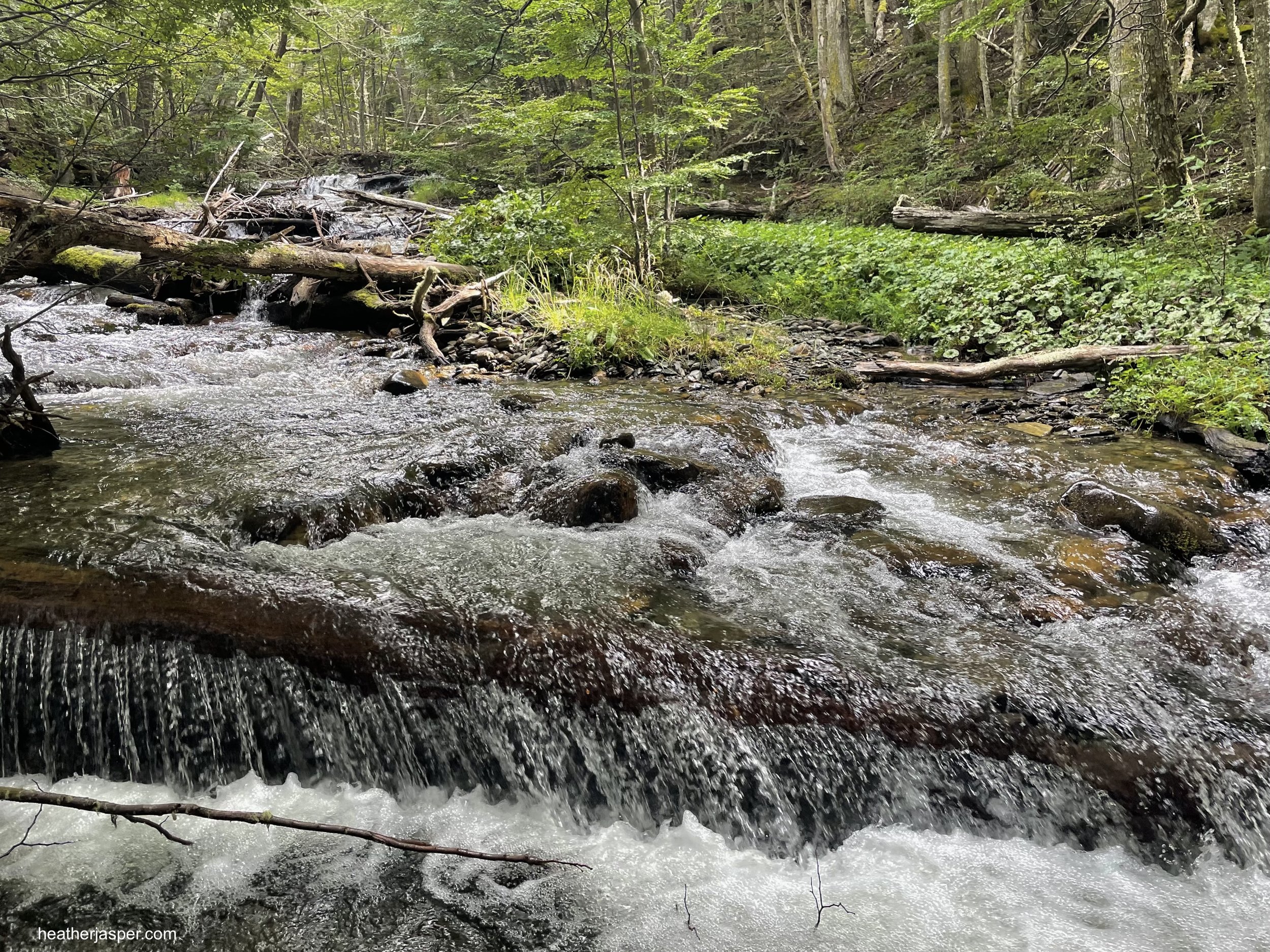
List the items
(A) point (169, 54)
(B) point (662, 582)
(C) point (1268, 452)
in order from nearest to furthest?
(B) point (662, 582), (C) point (1268, 452), (A) point (169, 54)

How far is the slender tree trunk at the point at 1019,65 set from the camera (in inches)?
525

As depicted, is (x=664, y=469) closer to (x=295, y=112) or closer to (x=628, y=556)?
(x=628, y=556)

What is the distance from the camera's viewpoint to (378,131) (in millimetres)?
32594

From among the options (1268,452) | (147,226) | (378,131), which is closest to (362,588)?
(147,226)

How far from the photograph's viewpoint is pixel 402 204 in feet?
50.8

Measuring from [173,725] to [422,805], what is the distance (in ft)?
3.13

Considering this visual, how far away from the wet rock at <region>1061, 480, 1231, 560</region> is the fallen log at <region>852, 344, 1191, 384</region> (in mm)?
2726

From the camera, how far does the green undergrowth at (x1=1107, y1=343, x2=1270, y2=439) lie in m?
5.15

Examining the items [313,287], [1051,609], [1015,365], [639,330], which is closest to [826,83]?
[639,330]

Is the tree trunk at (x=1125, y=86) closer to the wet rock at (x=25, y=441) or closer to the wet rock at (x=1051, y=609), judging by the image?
the wet rock at (x=1051, y=609)

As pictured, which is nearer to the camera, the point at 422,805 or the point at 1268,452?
the point at 422,805

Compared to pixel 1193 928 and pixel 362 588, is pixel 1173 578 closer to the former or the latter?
pixel 1193 928

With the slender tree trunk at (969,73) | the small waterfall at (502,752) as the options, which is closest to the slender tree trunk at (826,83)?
the slender tree trunk at (969,73)

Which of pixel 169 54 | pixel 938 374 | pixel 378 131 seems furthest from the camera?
pixel 378 131
